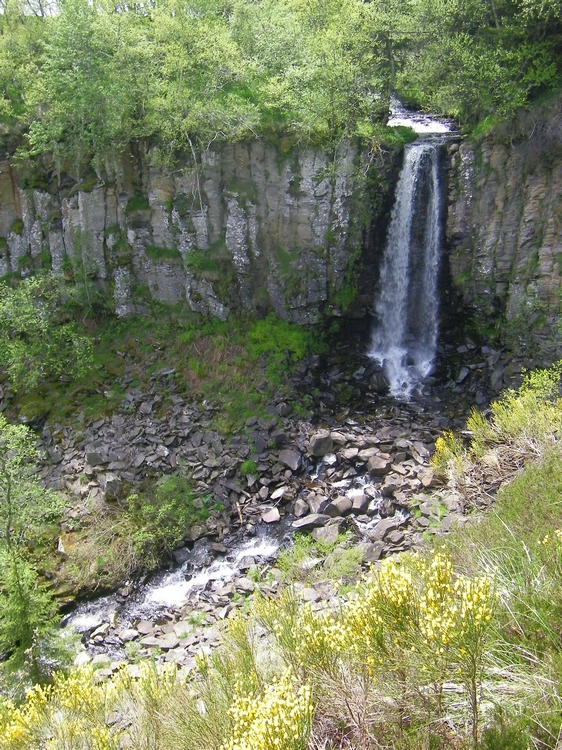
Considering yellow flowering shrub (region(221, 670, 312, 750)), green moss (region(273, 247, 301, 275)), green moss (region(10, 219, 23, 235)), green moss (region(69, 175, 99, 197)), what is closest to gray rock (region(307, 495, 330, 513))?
green moss (region(273, 247, 301, 275))

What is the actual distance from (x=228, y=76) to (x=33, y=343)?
1266cm

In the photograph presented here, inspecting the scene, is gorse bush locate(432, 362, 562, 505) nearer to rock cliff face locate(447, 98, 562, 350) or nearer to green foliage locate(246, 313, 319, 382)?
rock cliff face locate(447, 98, 562, 350)

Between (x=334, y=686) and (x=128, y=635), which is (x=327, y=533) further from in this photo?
(x=334, y=686)

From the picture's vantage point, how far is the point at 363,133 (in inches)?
709

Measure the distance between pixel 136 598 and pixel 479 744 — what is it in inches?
433

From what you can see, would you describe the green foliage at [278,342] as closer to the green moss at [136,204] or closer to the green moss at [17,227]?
the green moss at [136,204]

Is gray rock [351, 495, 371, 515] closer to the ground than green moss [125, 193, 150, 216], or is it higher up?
closer to the ground

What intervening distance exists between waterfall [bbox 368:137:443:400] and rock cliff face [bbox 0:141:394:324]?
32.3 inches

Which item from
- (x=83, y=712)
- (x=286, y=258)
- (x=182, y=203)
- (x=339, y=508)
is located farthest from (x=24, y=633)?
(x=182, y=203)

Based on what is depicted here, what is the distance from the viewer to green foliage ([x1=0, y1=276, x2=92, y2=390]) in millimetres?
19047

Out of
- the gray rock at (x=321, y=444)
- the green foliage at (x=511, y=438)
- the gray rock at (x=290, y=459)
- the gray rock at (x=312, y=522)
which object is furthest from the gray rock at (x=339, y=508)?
the green foliage at (x=511, y=438)

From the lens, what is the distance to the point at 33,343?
19547mm

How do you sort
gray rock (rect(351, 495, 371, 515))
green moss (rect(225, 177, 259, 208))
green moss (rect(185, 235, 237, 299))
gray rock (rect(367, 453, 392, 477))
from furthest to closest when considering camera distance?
green moss (rect(185, 235, 237, 299)) < green moss (rect(225, 177, 259, 208)) < gray rock (rect(367, 453, 392, 477)) < gray rock (rect(351, 495, 371, 515))

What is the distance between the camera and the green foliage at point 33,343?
750 inches
